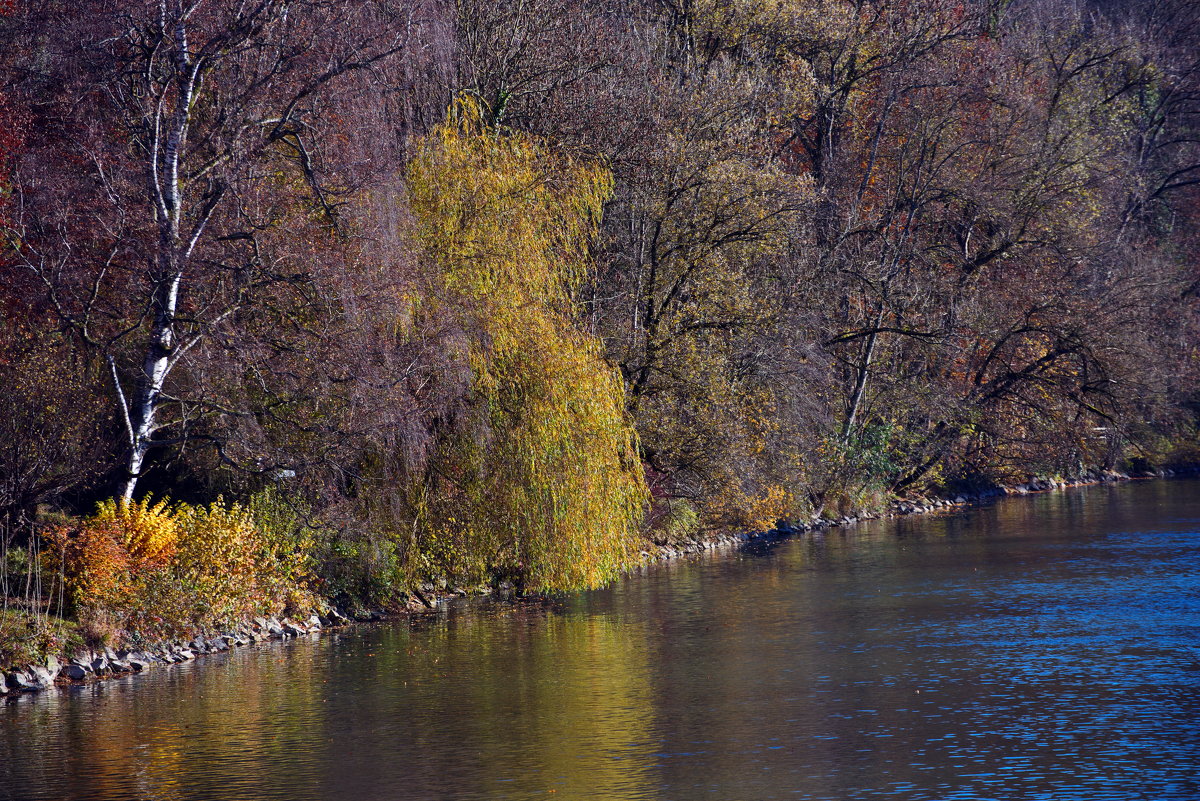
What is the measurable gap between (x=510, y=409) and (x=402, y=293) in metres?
3.41

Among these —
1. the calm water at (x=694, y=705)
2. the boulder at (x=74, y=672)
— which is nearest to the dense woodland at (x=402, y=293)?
the boulder at (x=74, y=672)

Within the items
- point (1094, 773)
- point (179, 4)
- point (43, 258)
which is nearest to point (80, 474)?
point (43, 258)

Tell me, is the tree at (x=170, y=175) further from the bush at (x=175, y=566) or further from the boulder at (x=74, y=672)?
the boulder at (x=74, y=672)

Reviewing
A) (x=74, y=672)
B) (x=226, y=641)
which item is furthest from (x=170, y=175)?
(x=74, y=672)

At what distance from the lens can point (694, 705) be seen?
17984 mm

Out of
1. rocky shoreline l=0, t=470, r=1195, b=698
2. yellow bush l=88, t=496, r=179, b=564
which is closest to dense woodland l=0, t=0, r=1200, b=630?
yellow bush l=88, t=496, r=179, b=564

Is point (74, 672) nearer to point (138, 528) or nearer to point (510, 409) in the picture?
point (138, 528)

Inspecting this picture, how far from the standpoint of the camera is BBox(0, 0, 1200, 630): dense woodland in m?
23.9

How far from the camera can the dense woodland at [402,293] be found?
23875mm

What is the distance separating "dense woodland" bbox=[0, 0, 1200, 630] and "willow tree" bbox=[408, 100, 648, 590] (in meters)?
0.06

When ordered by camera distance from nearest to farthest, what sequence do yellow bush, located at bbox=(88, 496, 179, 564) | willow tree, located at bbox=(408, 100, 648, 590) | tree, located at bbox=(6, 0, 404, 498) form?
1. yellow bush, located at bbox=(88, 496, 179, 564)
2. tree, located at bbox=(6, 0, 404, 498)
3. willow tree, located at bbox=(408, 100, 648, 590)

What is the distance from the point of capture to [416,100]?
94.5 feet

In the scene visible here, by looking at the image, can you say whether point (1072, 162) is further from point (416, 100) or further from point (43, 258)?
point (43, 258)

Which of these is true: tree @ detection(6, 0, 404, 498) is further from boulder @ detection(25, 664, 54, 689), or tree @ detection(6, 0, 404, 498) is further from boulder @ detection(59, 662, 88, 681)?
boulder @ detection(25, 664, 54, 689)
